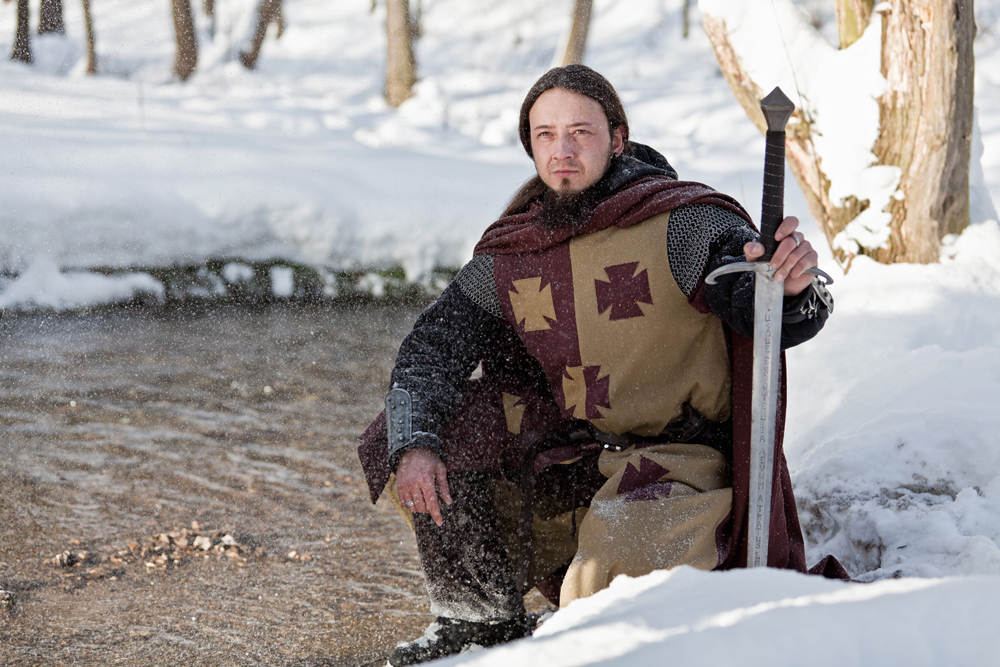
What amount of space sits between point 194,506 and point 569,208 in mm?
2041

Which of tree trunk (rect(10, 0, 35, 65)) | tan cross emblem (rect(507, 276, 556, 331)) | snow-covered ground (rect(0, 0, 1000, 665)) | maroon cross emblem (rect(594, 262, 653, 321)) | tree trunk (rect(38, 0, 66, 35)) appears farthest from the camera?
tree trunk (rect(38, 0, 66, 35))

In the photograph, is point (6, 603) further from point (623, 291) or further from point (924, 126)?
point (924, 126)

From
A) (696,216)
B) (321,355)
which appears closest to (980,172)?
(696,216)

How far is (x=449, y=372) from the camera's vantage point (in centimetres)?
237

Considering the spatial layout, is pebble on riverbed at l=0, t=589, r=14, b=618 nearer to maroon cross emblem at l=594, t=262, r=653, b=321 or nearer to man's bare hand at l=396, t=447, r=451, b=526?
man's bare hand at l=396, t=447, r=451, b=526

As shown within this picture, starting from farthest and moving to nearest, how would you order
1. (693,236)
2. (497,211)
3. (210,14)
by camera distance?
(210,14) → (497,211) → (693,236)

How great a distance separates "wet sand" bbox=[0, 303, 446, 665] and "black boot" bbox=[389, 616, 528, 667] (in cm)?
27

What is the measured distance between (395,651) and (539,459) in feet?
1.89

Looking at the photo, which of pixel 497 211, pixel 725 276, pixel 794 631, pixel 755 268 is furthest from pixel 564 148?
pixel 497 211

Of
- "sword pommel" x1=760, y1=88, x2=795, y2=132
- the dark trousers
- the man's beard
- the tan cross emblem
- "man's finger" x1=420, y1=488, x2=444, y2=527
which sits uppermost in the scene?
"sword pommel" x1=760, y1=88, x2=795, y2=132

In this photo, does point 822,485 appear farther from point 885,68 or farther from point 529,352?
point 885,68

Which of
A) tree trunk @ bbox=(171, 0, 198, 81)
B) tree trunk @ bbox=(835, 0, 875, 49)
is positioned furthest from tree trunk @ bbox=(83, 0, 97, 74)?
tree trunk @ bbox=(835, 0, 875, 49)

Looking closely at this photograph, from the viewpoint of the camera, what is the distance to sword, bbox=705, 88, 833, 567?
183cm

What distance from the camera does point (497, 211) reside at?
8.80 metres
